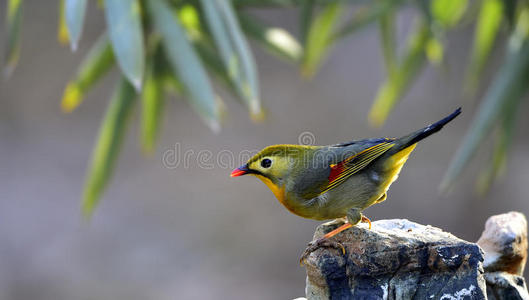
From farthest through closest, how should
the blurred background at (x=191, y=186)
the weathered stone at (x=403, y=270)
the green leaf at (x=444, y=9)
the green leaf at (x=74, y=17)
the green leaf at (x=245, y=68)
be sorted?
the blurred background at (x=191, y=186), the green leaf at (x=444, y=9), the green leaf at (x=245, y=68), the green leaf at (x=74, y=17), the weathered stone at (x=403, y=270)

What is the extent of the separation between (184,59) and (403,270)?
50.9 inches

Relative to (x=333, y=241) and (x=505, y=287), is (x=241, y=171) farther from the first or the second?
(x=505, y=287)

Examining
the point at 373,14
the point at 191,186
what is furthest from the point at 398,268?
the point at 191,186

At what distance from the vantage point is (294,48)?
3256 millimetres

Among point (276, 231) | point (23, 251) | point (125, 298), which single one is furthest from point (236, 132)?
point (23, 251)

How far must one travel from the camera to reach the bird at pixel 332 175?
173cm

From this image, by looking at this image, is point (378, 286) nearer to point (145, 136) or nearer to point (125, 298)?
point (145, 136)

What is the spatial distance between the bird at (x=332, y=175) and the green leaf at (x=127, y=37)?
0.54m

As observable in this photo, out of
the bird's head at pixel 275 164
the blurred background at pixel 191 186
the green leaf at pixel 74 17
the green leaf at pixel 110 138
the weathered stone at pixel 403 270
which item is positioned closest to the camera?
the weathered stone at pixel 403 270

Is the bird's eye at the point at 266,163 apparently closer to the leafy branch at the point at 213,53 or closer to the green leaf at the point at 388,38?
the leafy branch at the point at 213,53

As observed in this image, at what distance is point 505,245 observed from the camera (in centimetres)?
176

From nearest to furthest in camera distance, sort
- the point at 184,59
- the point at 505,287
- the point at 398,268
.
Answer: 1. the point at 398,268
2. the point at 505,287
3. the point at 184,59

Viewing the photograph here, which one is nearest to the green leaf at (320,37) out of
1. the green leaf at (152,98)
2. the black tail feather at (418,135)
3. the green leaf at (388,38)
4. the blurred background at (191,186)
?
the green leaf at (388,38)

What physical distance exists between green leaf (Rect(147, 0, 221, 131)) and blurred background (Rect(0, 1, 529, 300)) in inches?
133
